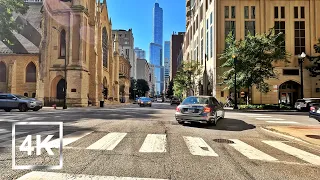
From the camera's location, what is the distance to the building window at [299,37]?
44.5 metres

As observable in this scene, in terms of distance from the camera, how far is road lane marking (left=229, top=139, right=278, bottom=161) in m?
6.28

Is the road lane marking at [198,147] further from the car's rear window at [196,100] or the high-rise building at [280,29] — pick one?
the high-rise building at [280,29]

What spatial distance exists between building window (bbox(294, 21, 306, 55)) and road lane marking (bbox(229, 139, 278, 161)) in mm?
42772

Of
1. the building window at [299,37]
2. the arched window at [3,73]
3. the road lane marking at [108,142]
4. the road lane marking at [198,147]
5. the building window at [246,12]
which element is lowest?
the road lane marking at [198,147]

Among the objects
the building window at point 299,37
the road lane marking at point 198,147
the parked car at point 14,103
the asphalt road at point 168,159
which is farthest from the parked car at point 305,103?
the parked car at point 14,103

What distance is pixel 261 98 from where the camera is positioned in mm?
43312

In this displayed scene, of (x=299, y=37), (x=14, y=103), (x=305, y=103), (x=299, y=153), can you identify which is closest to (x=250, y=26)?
(x=299, y=37)

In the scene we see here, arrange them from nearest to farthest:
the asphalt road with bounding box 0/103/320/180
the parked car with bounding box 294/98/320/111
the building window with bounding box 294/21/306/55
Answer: the asphalt road with bounding box 0/103/320/180 < the parked car with bounding box 294/98/320/111 < the building window with bounding box 294/21/306/55

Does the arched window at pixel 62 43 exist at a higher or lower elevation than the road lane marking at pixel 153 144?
higher

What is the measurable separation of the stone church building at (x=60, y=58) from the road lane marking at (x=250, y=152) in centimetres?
2798

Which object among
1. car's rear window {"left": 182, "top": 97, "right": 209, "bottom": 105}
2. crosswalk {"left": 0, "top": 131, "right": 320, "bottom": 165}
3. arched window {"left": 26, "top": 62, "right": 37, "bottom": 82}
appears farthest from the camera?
arched window {"left": 26, "top": 62, "right": 37, "bottom": 82}

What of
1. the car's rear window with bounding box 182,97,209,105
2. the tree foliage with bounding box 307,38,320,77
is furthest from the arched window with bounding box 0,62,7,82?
the tree foliage with bounding box 307,38,320,77

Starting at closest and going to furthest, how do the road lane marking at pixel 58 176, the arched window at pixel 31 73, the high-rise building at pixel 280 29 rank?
the road lane marking at pixel 58 176 → the high-rise building at pixel 280 29 → the arched window at pixel 31 73

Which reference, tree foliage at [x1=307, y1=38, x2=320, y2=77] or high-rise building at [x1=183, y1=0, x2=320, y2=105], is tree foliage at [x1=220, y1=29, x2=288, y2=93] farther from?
tree foliage at [x1=307, y1=38, x2=320, y2=77]
